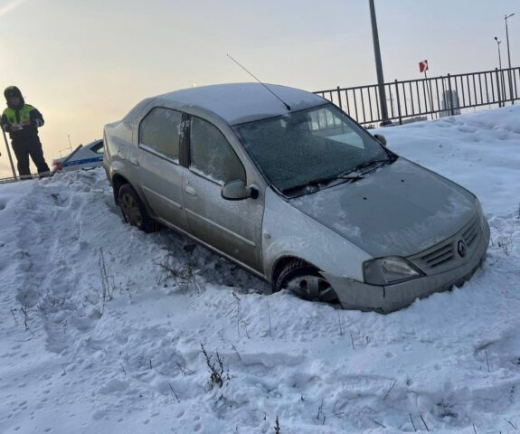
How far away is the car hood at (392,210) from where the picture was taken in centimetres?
381

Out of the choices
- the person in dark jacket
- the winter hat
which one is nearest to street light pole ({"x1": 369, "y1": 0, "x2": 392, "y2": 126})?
the person in dark jacket

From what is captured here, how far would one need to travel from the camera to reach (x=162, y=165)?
18.1 ft

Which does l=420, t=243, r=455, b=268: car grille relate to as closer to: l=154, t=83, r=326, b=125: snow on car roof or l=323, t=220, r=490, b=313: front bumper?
l=323, t=220, r=490, b=313: front bumper

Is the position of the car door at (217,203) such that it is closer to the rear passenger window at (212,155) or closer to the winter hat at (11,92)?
the rear passenger window at (212,155)

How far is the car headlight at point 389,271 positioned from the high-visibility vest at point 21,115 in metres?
8.58

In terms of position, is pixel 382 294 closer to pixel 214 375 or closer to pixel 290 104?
pixel 214 375

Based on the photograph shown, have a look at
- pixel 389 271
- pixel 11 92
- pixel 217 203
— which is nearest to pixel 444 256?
pixel 389 271

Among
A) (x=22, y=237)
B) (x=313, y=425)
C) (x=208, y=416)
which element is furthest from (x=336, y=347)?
(x=22, y=237)

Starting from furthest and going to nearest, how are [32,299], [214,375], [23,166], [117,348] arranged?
1. [23,166]
2. [32,299]
3. [117,348]
4. [214,375]

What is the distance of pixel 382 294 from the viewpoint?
144 inches

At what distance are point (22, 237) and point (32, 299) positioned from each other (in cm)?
140

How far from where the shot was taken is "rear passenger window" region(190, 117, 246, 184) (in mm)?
4676

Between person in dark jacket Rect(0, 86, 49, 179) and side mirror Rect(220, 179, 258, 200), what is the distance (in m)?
6.90

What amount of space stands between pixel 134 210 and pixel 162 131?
1071 millimetres
